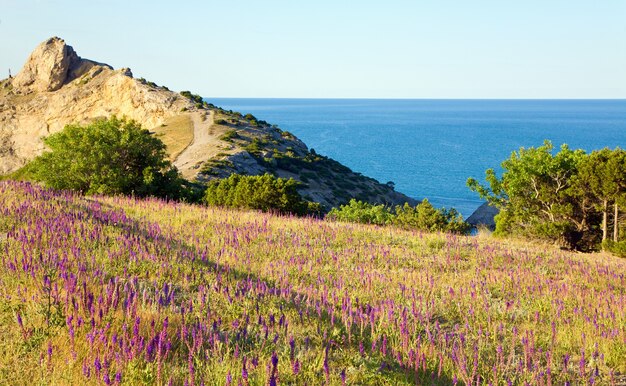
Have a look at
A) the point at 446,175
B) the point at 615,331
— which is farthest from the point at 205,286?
the point at 446,175

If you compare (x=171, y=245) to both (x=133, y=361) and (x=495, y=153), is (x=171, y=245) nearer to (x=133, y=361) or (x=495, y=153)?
(x=133, y=361)

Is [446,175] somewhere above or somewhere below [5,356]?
below

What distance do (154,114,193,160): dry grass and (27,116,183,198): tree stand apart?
39.7m

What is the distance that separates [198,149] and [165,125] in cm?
1977

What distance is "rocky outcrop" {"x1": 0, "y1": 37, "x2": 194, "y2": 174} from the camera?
94.3m

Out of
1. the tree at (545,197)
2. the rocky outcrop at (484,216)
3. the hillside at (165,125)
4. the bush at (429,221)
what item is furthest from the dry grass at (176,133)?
the tree at (545,197)

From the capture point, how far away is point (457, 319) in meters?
7.07

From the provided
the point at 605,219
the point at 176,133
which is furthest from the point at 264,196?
the point at 176,133

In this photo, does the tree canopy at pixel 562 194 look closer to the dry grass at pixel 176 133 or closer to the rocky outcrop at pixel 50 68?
the dry grass at pixel 176 133

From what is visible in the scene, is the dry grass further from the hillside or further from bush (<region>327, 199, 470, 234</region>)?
bush (<region>327, 199, 470, 234</region>)

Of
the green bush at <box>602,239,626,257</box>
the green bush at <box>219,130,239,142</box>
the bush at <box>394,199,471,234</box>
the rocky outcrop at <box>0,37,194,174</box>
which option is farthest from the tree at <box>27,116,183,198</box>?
the rocky outcrop at <box>0,37,194,174</box>

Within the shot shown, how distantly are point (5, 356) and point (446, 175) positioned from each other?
130545 millimetres

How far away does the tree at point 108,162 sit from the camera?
27.0 meters

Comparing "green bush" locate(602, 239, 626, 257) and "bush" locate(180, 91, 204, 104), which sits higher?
"bush" locate(180, 91, 204, 104)
